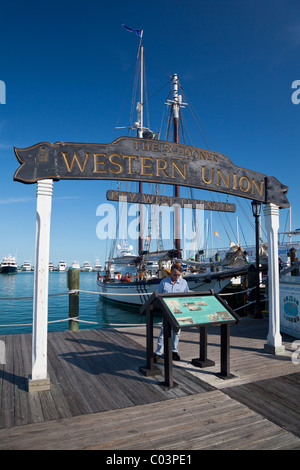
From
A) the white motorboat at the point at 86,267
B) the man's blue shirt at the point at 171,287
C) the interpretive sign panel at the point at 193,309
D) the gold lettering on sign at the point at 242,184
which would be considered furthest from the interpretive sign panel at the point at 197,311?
the white motorboat at the point at 86,267

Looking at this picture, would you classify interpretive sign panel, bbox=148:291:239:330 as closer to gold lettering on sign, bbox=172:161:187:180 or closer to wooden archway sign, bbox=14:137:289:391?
wooden archway sign, bbox=14:137:289:391

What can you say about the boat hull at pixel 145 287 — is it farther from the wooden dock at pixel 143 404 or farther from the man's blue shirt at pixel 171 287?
the man's blue shirt at pixel 171 287

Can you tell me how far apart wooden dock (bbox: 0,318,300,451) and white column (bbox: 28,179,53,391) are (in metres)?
0.29

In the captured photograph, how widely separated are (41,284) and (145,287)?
19.4 meters

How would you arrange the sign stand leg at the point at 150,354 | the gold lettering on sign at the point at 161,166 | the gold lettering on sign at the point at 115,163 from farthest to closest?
the gold lettering on sign at the point at 161,166 → the gold lettering on sign at the point at 115,163 → the sign stand leg at the point at 150,354

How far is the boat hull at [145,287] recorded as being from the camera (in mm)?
20500

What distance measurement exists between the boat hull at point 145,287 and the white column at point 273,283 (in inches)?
386

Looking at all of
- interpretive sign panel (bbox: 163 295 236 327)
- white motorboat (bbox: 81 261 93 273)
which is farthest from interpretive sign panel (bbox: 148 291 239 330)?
white motorboat (bbox: 81 261 93 273)

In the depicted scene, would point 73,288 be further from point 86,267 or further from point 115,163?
point 86,267

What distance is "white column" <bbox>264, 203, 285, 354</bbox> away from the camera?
617cm

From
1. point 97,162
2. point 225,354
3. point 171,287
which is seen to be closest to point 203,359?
point 225,354

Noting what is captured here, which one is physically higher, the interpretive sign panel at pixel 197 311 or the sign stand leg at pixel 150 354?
the interpretive sign panel at pixel 197 311

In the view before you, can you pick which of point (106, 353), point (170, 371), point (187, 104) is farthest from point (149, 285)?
point (170, 371)

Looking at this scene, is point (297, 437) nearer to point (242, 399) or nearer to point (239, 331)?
point (242, 399)
